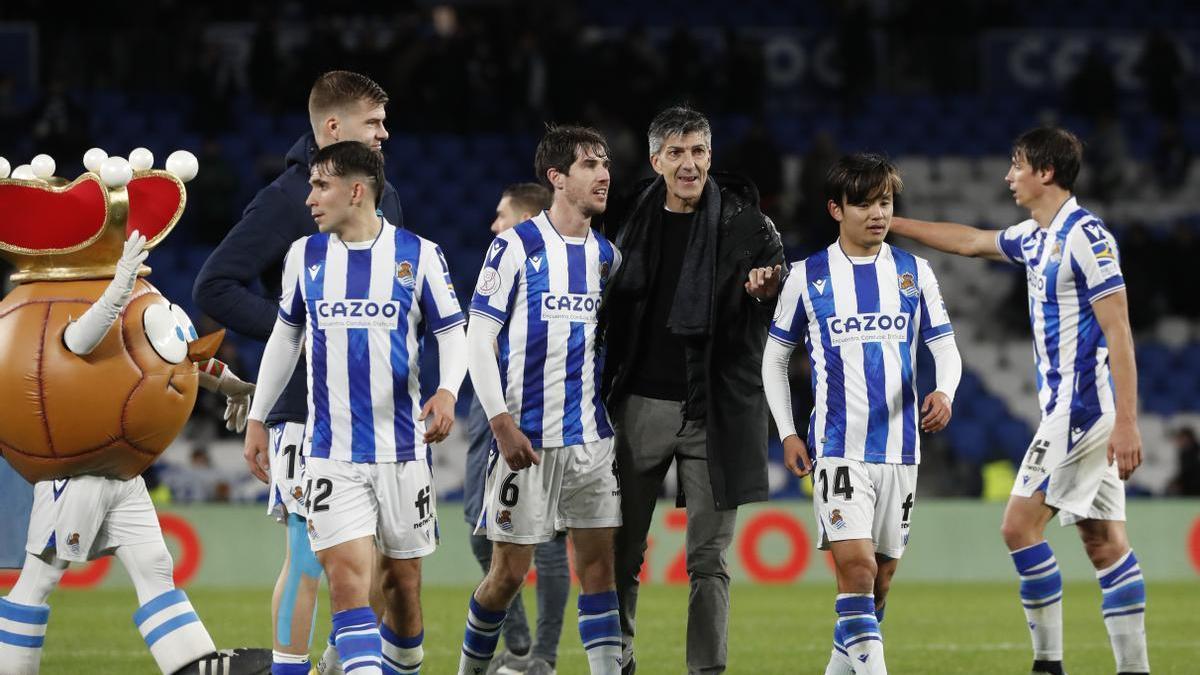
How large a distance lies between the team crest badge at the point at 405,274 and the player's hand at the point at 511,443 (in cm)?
56

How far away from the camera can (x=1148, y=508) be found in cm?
1212

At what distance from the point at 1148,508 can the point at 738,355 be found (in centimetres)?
739

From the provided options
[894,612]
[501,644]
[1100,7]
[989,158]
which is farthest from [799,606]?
[1100,7]

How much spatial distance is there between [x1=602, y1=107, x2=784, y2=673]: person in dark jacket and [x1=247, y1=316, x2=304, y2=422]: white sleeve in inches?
47.7

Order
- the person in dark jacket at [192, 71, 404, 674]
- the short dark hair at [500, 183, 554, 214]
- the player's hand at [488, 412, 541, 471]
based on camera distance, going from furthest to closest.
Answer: the short dark hair at [500, 183, 554, 214] < the person in dark jacket at [192, 71, 404, 674] < the player's hand at [488, 412, 541, 471]

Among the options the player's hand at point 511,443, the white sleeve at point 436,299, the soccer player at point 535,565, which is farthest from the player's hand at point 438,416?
the soccer player at point 535,565

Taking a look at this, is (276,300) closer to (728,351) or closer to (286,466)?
(286,466)

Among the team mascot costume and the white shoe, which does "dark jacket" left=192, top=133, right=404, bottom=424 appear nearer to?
the team mascot costume

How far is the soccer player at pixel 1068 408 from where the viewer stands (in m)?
6.08

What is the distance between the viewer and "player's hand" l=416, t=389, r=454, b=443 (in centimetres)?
487

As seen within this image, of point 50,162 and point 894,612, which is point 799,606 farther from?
point 50,162

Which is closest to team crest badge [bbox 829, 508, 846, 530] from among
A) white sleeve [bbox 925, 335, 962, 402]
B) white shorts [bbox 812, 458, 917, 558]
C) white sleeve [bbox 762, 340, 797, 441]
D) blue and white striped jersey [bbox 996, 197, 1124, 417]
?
white shorts [bbox 812, 458, 917, 558]

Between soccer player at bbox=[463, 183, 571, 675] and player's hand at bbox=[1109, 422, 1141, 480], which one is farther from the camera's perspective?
soccer player at bbox=[463, 183, 571, 675]

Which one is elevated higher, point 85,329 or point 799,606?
point 85,329
